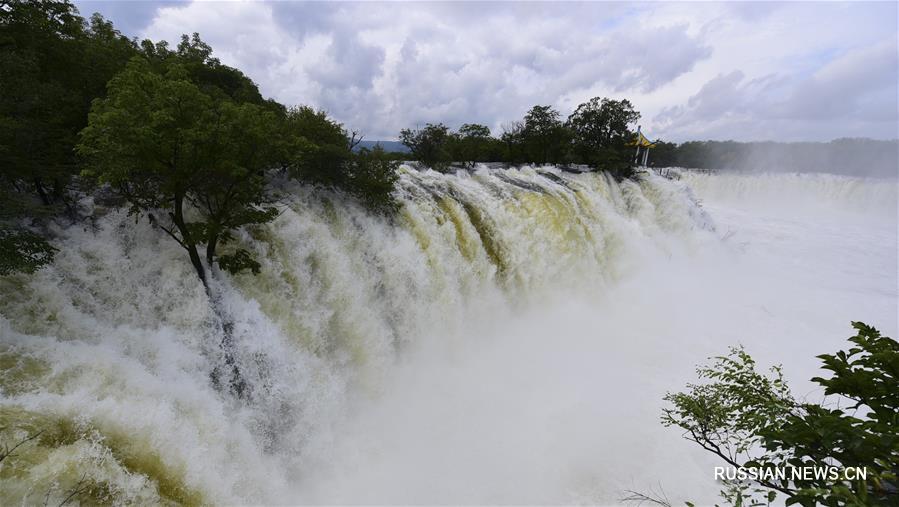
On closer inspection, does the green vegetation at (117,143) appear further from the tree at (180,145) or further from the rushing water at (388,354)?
the rushing water at (388,354)

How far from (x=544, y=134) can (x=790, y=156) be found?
63.8m

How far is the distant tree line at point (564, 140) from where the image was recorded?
29312 millimetres

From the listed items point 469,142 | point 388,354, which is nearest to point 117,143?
point 388,354

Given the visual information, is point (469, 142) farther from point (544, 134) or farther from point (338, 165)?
point (338, 165)

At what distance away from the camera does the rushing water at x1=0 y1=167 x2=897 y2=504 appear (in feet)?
19.2

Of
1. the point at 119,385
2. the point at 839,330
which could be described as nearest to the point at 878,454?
the point at 119,385

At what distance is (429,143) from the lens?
23.4 meters

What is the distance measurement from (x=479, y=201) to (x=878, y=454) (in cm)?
1441

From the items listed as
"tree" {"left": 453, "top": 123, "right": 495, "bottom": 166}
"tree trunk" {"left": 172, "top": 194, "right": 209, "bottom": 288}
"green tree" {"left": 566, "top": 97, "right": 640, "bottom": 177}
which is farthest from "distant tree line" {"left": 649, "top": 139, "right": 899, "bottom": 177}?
"tree trunk" {"left": 172, "top": 194, "right": 209, "bottom": 288}

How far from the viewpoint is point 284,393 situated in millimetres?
8359

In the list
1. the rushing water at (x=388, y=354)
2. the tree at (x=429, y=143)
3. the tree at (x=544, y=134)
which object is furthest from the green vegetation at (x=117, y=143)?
the tree at (x=544, y=134)

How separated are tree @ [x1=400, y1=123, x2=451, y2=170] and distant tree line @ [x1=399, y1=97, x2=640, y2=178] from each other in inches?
97.8

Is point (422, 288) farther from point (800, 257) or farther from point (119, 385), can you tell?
point (800, 257)

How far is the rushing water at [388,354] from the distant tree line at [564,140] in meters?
9.82
